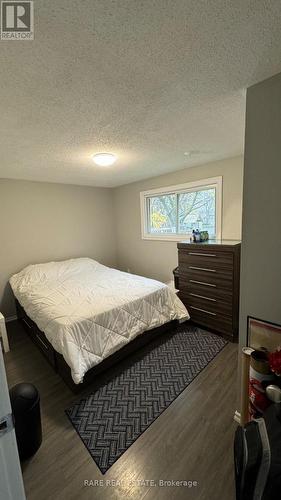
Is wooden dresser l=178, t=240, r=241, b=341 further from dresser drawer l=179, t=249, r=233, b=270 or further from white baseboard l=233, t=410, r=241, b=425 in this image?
white baseboard l=233, t=410, r=241, b=425

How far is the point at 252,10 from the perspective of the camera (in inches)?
30.6

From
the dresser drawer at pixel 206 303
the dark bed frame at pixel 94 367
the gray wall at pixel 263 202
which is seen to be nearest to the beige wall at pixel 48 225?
the dark bed frame at pixel 94 367

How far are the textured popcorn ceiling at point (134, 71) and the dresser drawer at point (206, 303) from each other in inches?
72.3

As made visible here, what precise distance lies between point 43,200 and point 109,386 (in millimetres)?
3043

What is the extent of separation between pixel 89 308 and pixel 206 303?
150 centimetres

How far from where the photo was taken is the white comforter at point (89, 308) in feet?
5.94

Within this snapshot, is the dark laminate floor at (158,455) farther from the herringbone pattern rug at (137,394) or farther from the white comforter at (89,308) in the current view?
the white comforter at (89,308)

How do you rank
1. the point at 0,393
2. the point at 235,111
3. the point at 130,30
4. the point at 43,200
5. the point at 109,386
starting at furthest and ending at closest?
the point at 43,200 < the point at 109,386 < the point at 235,111 < the point at 130,30 < the point at 0,393

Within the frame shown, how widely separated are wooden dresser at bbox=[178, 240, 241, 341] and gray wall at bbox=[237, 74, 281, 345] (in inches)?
41.7

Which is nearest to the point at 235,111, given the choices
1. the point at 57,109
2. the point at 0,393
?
the point at 57,109

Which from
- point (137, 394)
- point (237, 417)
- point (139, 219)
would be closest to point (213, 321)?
point (237, 417)

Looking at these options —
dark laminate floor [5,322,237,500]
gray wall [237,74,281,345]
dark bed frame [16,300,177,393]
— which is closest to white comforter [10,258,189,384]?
dark bed frame [16,300,177,393]

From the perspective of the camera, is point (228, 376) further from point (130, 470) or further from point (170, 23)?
point (170, 23)

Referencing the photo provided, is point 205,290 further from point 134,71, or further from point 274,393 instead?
point 134,71
